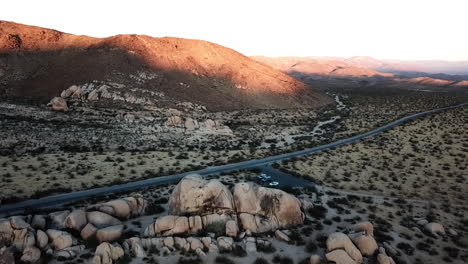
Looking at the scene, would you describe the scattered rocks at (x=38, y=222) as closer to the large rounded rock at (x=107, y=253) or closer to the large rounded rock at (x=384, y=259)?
the large rounded rock at (x=107, y=253)

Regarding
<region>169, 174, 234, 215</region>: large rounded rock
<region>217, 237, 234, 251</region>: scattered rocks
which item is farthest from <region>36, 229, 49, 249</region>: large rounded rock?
<region>217, 237, 234, 251</region>: scattered rocks

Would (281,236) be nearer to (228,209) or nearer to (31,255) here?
(228,209)

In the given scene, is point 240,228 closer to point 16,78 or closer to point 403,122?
point 403,122

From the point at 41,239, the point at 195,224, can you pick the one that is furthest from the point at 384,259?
the point at 41,239

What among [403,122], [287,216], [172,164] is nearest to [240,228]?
[287,216]

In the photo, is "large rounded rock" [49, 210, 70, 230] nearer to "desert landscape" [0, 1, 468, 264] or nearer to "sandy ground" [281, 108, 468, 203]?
"desert landscape" [0, 1, 468, 264]

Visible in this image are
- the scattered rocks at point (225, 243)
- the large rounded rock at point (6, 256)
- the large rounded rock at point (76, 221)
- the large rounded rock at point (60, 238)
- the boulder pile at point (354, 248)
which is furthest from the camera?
the large rounded rock at point (76, 221)

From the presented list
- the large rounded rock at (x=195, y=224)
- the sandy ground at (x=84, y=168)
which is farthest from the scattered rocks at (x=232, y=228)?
the sandy ground at (x=84, y=168)
